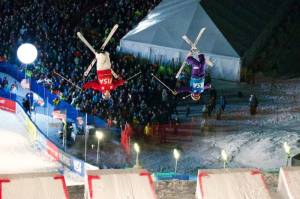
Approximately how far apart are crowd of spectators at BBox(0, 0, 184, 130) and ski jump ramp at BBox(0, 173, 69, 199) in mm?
6920

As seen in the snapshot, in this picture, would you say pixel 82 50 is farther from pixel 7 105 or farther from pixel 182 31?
pixel 182 31

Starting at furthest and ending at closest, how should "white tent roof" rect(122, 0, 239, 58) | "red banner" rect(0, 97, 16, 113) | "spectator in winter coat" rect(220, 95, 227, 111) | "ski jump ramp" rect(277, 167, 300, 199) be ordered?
"red banner" rect(0, 97, 16, 113), "white tent roof" rect(122, 0, 239, 58), "spectator in winter coat" rect(220, 95, 227, 111), "ski jump ramp" rect(277, 167, 300, 199)

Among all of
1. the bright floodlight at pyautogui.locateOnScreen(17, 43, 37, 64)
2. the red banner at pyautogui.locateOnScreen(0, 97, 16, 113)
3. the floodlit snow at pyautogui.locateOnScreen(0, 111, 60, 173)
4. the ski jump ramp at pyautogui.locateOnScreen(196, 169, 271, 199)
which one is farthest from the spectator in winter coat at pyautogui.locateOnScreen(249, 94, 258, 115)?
the ski jump ramp at pyautogui.locateOnScreen(196, 169, 271, 199)

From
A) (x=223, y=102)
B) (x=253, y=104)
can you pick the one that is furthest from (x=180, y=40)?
(x=253, y=104)

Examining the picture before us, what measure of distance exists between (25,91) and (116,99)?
170 inches

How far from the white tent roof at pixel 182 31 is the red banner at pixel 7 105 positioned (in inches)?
161

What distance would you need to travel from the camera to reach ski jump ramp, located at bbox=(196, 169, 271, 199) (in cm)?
1036

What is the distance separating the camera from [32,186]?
9703 millimetres

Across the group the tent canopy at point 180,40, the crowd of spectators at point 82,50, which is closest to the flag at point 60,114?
the crowd of spectators at point 82,50

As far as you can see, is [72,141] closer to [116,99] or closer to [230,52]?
[116,99]

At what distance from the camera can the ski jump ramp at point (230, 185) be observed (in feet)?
34.0

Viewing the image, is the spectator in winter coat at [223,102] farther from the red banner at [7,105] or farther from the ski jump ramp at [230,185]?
the ski jump ramp at [230,185]

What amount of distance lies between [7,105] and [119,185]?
39.5ft

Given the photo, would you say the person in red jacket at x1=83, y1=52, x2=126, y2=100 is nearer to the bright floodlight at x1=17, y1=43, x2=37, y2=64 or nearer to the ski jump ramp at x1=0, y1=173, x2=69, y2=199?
the ski jump ramp at x1=0, y1=173, x2=69, y2=199
